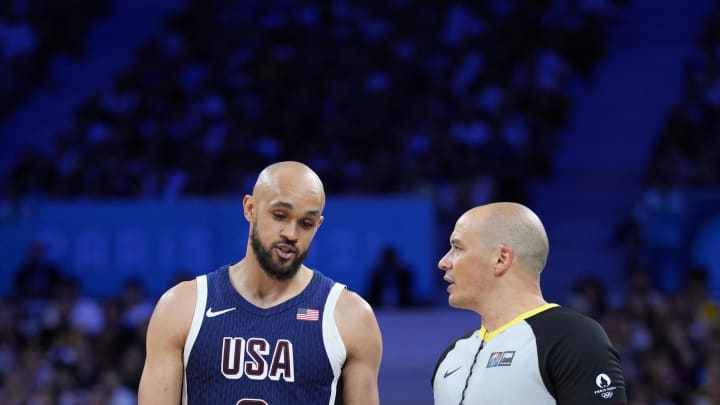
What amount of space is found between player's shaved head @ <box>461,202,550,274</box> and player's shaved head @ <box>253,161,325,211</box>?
2.16 ft

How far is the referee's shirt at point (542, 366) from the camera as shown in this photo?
3.46 meters

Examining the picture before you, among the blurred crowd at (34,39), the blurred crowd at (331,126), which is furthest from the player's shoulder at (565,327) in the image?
the blurred crowd at (34,39)

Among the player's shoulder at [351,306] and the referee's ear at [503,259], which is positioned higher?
the referee's ear at [503,259]


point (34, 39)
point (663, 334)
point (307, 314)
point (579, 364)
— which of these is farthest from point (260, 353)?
point (34, 39)

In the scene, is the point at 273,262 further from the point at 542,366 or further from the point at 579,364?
the point at 579,364

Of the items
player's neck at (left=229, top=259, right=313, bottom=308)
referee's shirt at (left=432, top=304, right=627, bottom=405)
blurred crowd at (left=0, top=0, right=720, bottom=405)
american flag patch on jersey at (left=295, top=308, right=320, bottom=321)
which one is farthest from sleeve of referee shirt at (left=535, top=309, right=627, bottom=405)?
blurred crowd at (left=0, top=0, right=720, bottom=405)

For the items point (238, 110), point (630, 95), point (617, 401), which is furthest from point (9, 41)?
point (617, 401)

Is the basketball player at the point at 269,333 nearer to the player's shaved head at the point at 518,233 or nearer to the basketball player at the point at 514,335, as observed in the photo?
the basketball player at the point at 514,335

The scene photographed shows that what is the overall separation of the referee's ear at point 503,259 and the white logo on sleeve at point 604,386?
512 millimetres

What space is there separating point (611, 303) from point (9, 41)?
10.1 m

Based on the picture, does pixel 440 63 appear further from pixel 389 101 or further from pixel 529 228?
pixel 529 228

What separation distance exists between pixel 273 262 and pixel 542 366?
3.62 ft

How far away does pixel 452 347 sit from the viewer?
13.3ft

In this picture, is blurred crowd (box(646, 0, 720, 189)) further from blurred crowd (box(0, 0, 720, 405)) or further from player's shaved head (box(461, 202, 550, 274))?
player's shaved head (box(461, 202, 550, 274))
